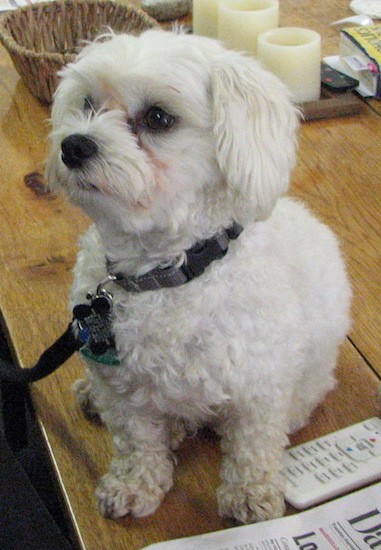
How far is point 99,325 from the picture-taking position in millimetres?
836

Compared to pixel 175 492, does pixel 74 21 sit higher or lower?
higher

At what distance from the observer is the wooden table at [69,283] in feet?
2.74

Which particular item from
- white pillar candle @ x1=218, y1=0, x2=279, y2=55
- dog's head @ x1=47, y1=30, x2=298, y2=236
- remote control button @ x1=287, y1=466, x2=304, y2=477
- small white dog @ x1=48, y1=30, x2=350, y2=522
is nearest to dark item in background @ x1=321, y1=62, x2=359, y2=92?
white pillar candle @ x1=218, y1=0, x2=279, y2=55

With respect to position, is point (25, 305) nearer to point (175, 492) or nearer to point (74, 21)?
point (175, 492)

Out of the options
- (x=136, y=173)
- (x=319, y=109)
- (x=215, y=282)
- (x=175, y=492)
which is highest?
(x=136, y=173)

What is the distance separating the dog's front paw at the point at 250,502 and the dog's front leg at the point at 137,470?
75 mm

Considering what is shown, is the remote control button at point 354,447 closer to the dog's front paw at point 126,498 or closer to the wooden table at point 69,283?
the wooden table at point 69,283

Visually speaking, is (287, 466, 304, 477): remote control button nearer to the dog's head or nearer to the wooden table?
the wooden table

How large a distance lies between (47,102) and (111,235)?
82 centimetres

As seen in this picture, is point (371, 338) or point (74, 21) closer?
point (371, 338)

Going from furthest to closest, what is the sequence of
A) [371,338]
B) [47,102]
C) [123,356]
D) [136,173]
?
1. [47,102]
2. [371,338]
3. [123,356]
4. [136,173]

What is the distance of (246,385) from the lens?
0.82 metres

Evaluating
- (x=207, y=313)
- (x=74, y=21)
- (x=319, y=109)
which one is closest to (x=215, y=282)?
(x=207, y=313)

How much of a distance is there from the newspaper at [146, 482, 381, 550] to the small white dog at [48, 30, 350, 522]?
4 centimetres
